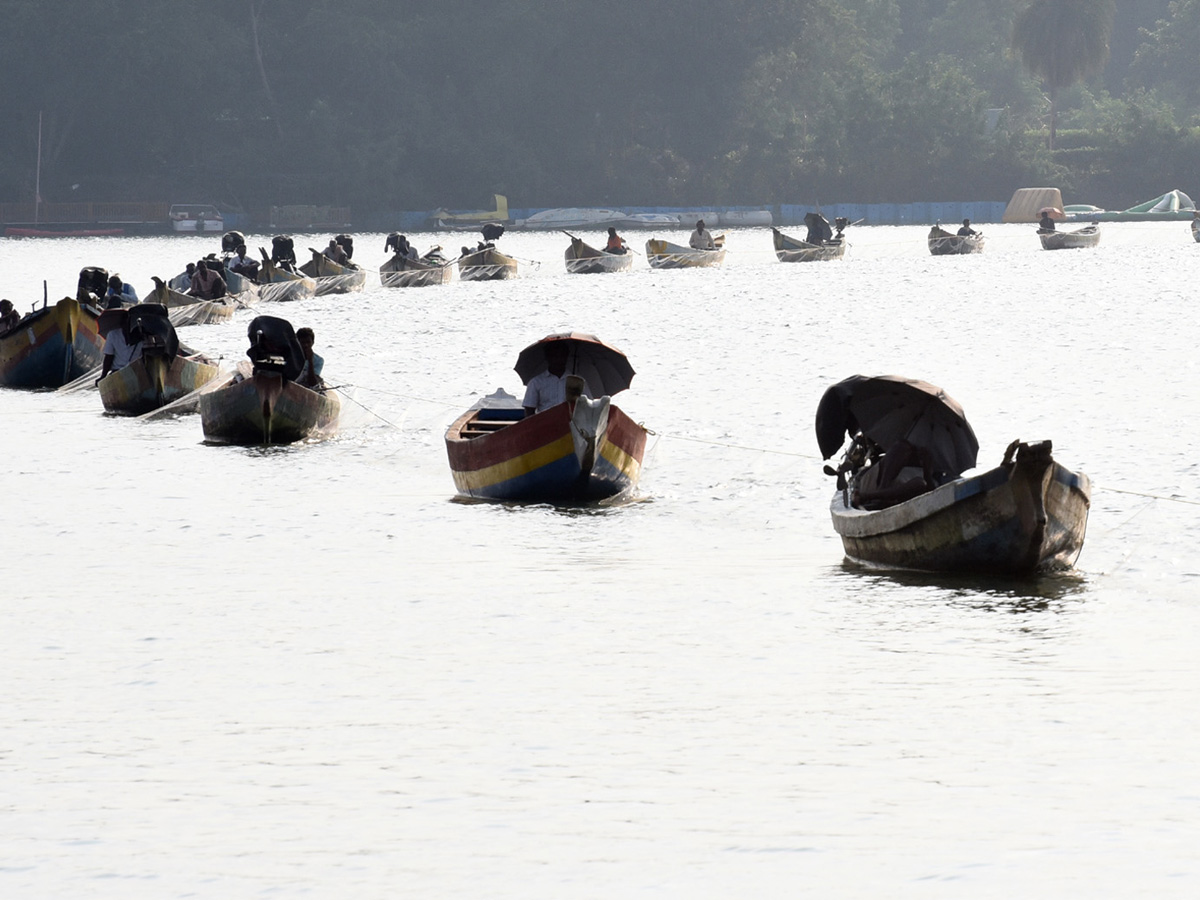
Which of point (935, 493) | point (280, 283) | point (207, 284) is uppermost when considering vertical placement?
point (207, 284)

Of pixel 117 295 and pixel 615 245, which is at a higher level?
pixel 615 245

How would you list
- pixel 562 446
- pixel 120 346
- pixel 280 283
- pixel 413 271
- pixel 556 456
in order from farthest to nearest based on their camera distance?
pixel 413 271
pixel 280 283
pixel 120 346
pixel 556 456
pixel 562 446

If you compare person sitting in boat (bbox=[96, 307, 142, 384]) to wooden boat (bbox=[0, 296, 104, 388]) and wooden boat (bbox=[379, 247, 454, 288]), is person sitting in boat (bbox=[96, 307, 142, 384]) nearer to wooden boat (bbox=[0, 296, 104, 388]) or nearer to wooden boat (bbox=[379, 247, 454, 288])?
wooden boat (bbox=[0, 296, 104, 388])

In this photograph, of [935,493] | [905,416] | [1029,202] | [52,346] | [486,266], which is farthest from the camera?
[1029,202]

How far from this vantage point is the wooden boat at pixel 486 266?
191 feet

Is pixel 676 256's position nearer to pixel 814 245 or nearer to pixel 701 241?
pixel 701 241

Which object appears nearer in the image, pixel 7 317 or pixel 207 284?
pixel 7 317

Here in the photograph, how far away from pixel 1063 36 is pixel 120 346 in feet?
318

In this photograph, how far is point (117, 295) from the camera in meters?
30.2

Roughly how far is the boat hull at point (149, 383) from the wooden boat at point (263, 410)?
9.21 ft

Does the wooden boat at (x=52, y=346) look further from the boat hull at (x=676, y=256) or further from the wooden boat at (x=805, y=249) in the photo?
the wooden boat at (x=805, y=249)

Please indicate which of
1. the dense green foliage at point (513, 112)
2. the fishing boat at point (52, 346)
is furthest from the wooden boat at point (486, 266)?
the dense green foliage at point (513, 112)

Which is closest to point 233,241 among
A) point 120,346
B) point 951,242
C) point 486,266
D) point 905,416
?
point 486,266

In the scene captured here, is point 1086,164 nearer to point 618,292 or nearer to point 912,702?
point 618,292
